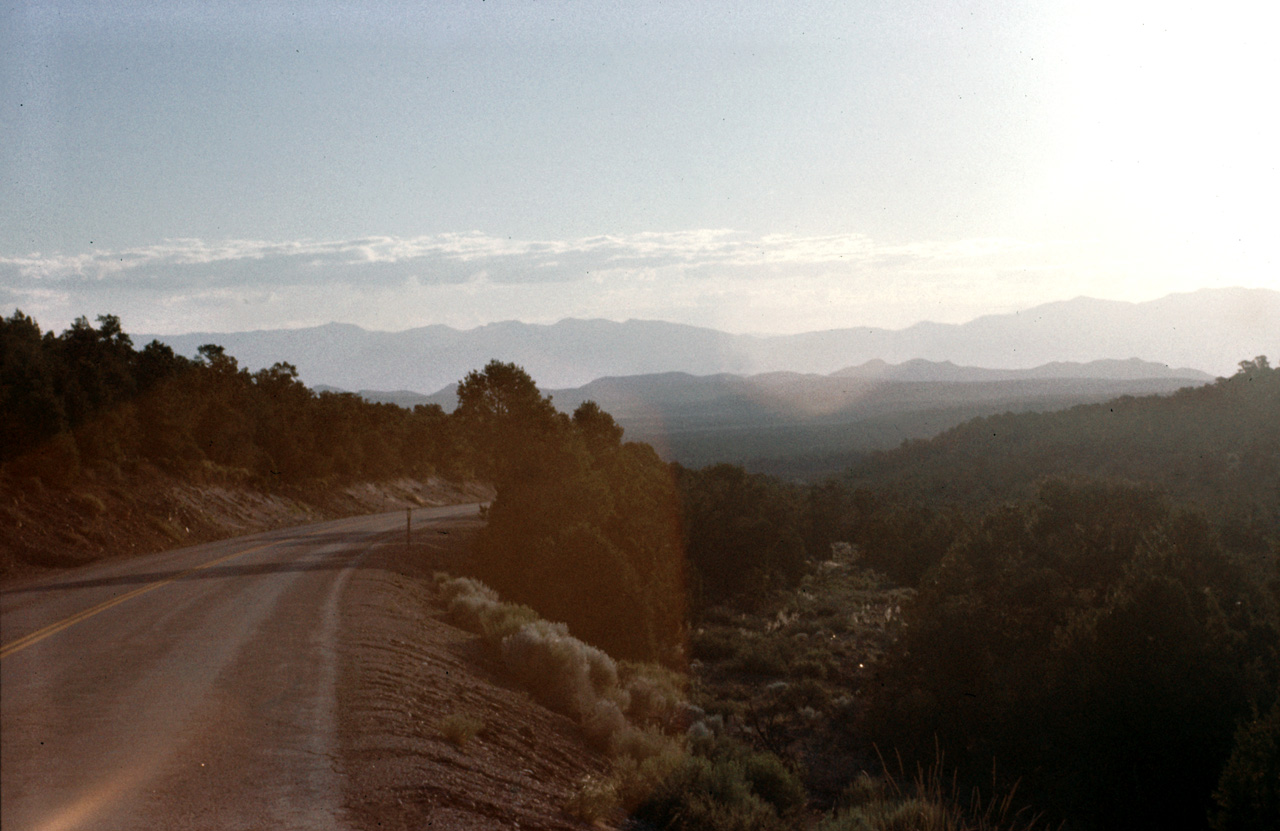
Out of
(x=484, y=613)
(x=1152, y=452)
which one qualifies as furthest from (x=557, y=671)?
(x=1152, y=452)

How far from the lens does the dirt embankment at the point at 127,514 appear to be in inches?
984

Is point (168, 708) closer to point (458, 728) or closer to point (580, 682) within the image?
point (458, 728)

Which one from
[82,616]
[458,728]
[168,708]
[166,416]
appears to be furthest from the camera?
[166,416]

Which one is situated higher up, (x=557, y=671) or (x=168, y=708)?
(x=168, y=708)

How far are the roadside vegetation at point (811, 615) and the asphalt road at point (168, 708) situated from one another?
101 inches

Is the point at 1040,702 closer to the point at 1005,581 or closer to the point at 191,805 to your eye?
the point at 1005,581

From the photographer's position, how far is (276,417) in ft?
173

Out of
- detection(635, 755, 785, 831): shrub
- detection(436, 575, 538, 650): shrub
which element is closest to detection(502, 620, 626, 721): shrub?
detection(436, 575, 538, 650): shrub

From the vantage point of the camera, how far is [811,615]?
43.7m

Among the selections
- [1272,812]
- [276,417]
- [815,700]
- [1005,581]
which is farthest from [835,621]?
[276,417]

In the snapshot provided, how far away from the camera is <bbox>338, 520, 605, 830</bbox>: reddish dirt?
869 cm

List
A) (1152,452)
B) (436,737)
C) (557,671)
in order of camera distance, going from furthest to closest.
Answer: (1152,452) < (557,671) < (436,737)

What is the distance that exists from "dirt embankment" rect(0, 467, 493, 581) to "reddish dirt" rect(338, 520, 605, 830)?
37.9 ft

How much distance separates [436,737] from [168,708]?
302 cm
